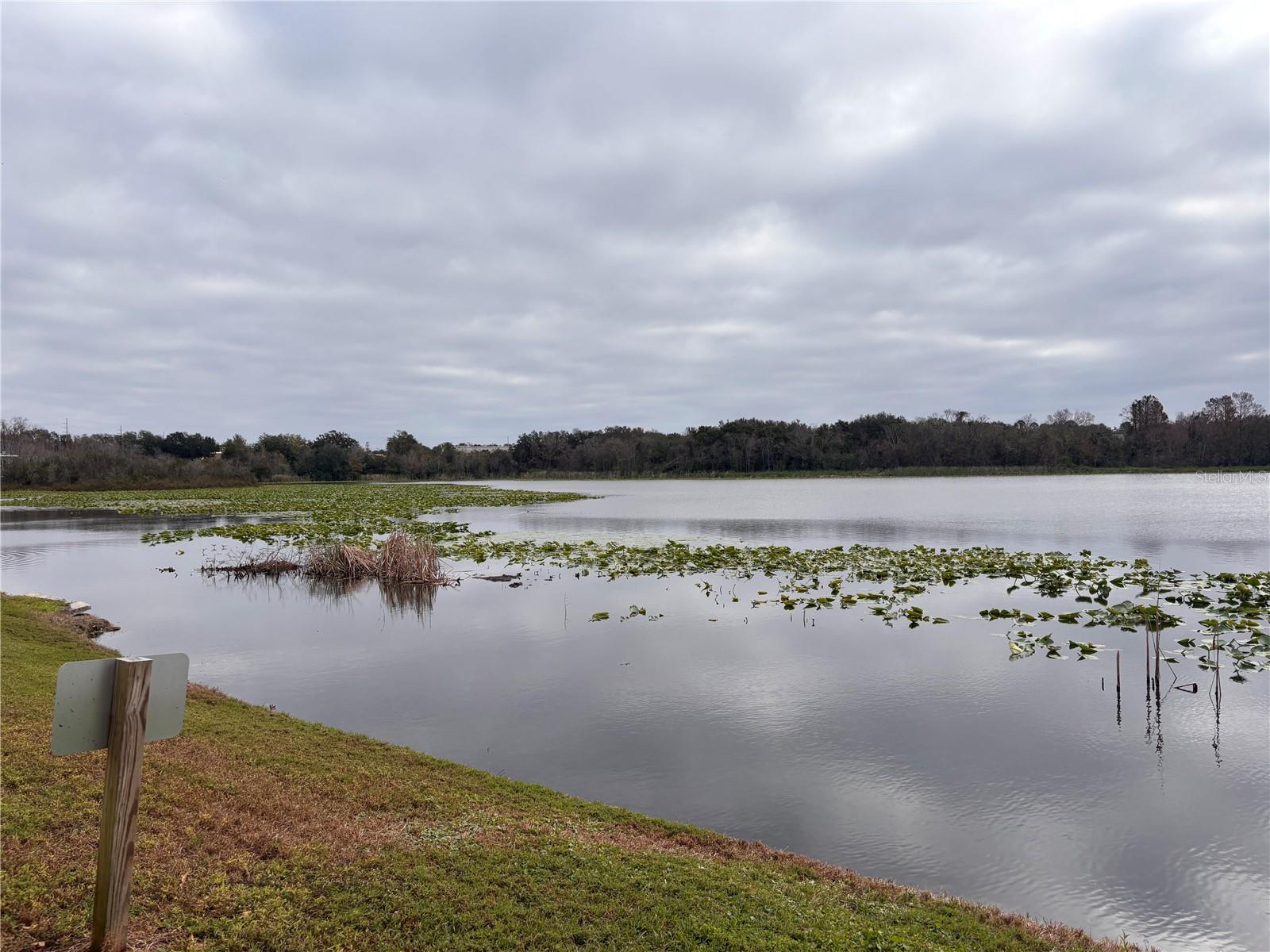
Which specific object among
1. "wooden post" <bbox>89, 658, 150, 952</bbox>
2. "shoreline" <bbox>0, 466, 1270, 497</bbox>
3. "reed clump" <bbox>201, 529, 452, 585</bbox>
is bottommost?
"reed clump" <bbox>201, 529, 452, 585</bbox>

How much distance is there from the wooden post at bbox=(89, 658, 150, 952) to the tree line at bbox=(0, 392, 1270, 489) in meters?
84.5

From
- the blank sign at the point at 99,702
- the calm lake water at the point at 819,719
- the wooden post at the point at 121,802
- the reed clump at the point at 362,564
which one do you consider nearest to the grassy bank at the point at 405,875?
the wooden post at the point at 121,802

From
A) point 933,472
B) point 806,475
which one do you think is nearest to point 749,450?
point 806,475

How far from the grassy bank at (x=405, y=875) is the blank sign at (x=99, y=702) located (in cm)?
115

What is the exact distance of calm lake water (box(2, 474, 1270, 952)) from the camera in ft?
19.0

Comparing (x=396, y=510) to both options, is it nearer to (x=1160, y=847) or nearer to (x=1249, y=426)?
(x=1160, y=847)

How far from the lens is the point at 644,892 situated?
14.4 feet

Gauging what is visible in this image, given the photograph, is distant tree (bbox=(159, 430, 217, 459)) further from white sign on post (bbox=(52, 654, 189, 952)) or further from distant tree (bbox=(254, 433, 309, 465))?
white sign on post (bbox=(52, 654, 189, 952))

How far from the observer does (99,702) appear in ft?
10.5

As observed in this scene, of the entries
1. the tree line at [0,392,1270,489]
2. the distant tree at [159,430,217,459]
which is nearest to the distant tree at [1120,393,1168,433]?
the tree line at [0,392,1270,489]

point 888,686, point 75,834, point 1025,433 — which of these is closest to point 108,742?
point 75,834

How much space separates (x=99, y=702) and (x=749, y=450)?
4394 inches

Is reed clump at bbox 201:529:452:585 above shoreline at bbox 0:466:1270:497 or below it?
below

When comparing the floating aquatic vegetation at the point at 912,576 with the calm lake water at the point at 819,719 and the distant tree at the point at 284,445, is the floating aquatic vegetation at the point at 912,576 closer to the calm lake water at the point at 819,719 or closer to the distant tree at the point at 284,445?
the calm lake water at the point at 819,719
